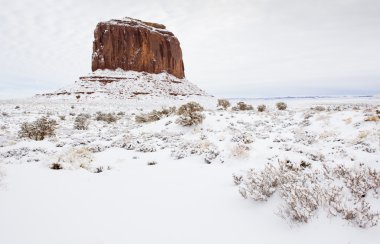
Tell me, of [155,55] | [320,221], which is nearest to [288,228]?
[320,221]

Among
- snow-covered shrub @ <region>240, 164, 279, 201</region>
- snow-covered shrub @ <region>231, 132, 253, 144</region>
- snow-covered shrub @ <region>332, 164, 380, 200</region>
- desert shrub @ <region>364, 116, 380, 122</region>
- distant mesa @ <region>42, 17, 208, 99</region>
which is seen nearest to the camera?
snow-covered shrub @ <region>332, 164, 380, 200</region>

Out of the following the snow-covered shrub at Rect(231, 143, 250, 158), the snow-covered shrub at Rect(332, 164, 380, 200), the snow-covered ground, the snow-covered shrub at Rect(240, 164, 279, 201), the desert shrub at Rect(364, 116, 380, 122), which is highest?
the desert shrub at Rect(364, 116, 380, 122)

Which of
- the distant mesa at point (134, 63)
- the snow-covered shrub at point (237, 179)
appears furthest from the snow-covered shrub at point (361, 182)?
the distant mesa at point (134, 63)

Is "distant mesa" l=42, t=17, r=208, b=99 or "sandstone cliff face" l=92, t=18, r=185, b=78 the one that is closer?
"distant mesa" l=42, t=17, r=208, b=99

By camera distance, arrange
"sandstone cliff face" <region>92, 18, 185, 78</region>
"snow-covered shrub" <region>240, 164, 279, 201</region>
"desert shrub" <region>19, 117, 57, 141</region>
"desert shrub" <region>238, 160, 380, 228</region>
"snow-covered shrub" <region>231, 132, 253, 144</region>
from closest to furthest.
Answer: "desert shrub" <region>238, 160, 380, 228</region>, "snow-covered shrub" <region>240, 164, 279, 201</region>, "snow-covered shrub" <region>231, 132, 253, 144</region>, "desert shrub" <region>19, 117, 57, 141</region>, "sandstone cliff face" <region>92, 18, 185, 78</region>

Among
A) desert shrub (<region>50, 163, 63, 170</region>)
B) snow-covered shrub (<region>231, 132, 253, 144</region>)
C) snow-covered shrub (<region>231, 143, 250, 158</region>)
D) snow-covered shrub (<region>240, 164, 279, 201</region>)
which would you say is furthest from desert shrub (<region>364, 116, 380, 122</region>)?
desert shrub (<region>50, 163, 63, 170</region>)

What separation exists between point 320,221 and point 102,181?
4.23 metres

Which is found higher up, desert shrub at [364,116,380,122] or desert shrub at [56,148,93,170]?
desert shrub at [364,116,380,122]

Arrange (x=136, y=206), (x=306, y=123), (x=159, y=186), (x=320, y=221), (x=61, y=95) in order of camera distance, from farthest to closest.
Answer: (x=61, y=95) < (x=306, y=123) < (x=159, y=186) < (x=136, y=206) < (x=320, y=221)

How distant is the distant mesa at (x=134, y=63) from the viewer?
245ft

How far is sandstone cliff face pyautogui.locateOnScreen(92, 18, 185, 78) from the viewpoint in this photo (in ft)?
301

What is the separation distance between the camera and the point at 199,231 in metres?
3.57

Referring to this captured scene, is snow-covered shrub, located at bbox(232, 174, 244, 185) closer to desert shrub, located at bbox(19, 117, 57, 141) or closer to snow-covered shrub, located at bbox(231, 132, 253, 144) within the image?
snow-covered shrub, located at bbox(231, 132, 253, 144)

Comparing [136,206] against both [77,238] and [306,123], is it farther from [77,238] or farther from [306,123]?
[306,123]
